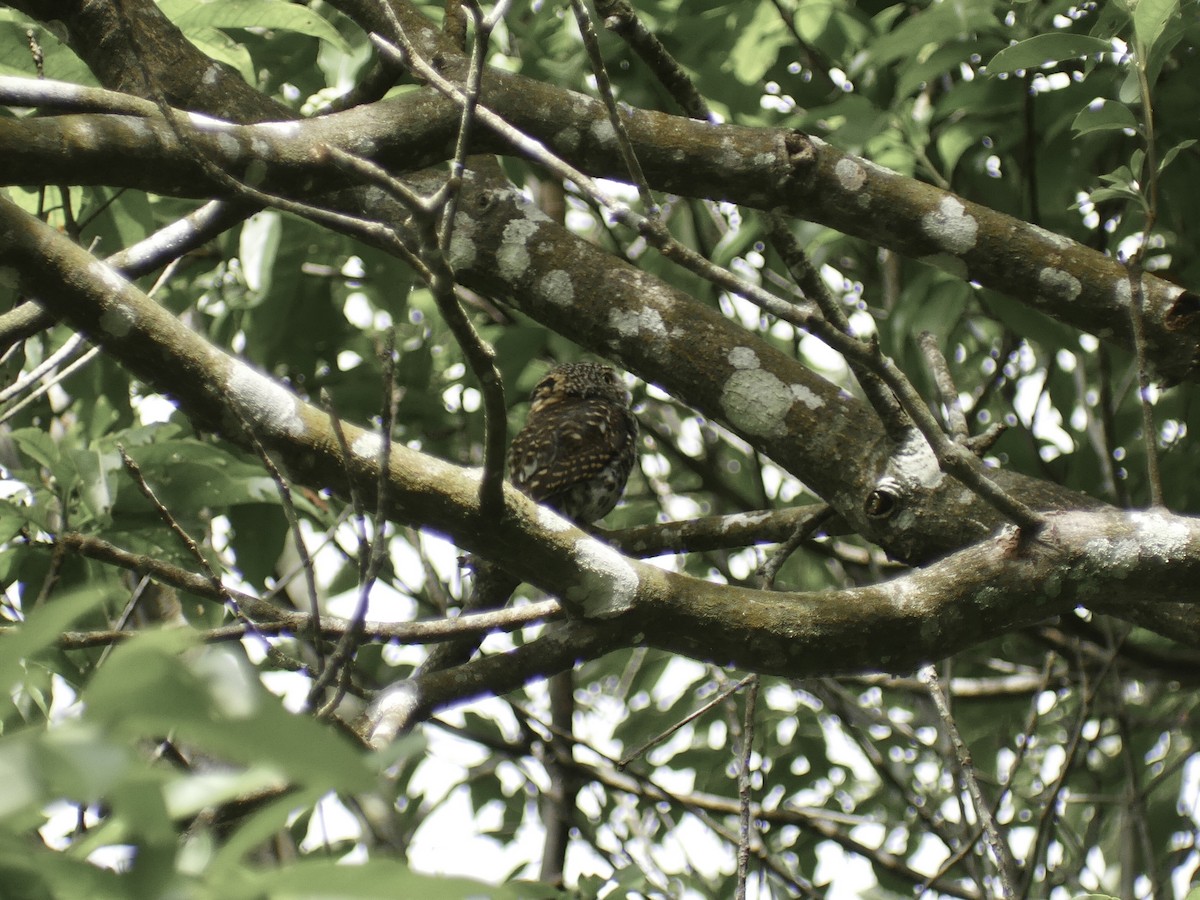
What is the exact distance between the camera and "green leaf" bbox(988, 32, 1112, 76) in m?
2.34

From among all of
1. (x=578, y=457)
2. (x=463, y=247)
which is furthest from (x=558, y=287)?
(x=578, y=457)

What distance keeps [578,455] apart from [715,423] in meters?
1.63

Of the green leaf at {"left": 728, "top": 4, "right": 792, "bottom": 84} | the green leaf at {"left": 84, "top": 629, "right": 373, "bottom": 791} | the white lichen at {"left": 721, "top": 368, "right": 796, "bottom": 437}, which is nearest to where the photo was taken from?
the green leaf at {"left": 84, "top": 629, "right": 373, "bottom": 791}

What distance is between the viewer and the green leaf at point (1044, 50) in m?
2.34

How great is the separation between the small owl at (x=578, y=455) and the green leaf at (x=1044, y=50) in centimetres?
216

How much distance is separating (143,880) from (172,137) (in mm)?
1683

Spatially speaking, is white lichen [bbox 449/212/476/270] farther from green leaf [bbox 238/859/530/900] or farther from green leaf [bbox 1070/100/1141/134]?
green leaf [bbox 238/859/530/900]

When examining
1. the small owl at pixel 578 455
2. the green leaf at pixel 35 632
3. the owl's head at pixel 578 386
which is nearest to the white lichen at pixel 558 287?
the small owl at pixel 578 455

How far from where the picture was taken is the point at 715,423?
260 cm

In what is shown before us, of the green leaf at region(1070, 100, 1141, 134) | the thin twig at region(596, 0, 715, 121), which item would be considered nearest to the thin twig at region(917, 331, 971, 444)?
the green leaf at region(1070, 100, 1141, 134)

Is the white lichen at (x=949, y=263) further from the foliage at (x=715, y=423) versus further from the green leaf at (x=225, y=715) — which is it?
the green leaf at (x=225, y=715)

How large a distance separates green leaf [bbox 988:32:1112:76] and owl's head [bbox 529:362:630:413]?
99.3 inches

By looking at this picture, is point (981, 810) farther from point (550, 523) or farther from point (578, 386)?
point (578, 386)

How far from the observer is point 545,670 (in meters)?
1.92
